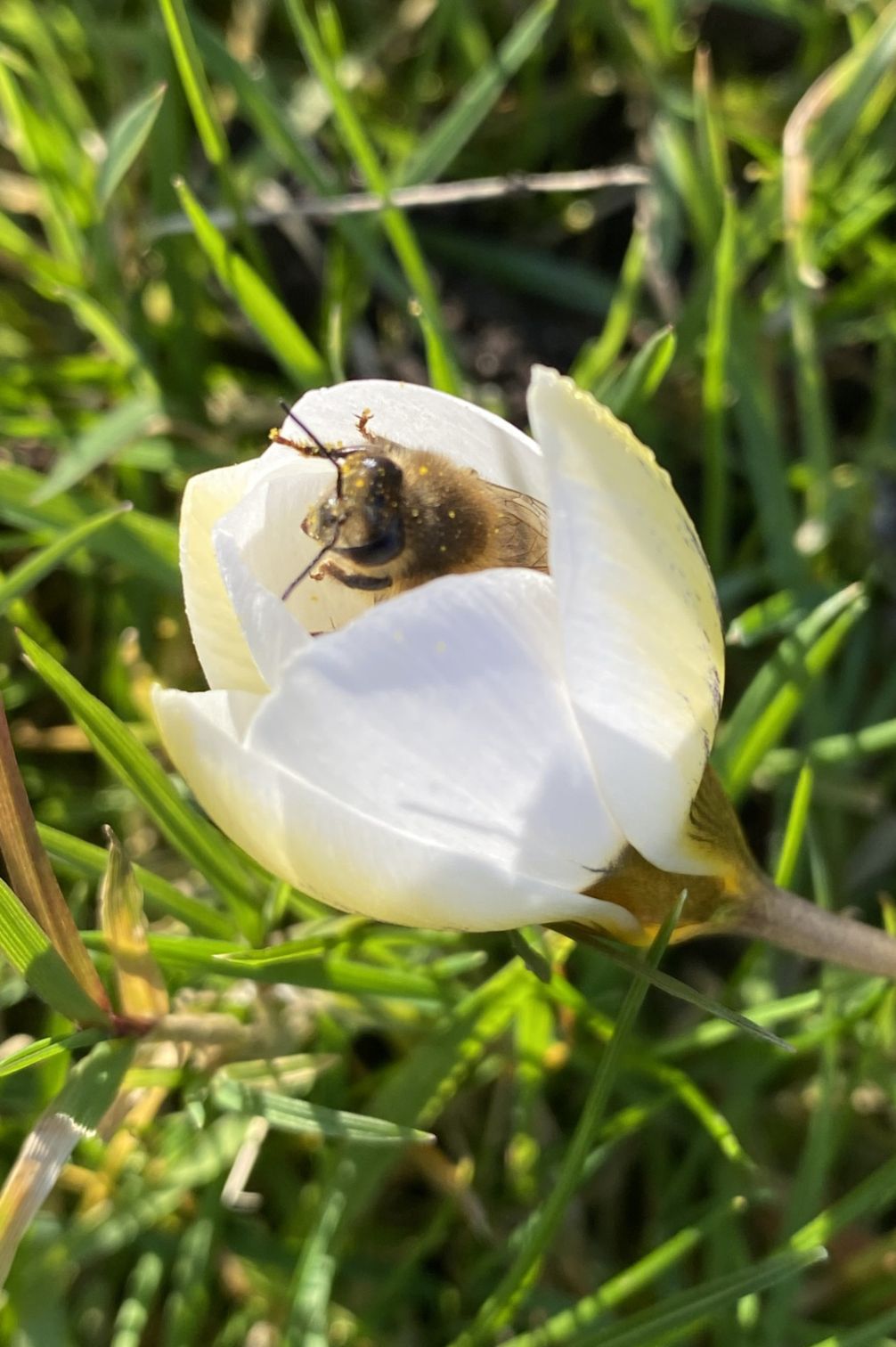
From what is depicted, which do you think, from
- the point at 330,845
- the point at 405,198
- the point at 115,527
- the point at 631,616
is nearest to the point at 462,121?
the point at 405,198

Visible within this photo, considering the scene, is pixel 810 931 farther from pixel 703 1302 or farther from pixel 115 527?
pixel 115 527

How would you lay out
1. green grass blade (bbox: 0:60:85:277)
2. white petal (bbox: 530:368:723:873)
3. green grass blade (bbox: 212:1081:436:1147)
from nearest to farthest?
white petal (bbox: 530:368:723:873), green grass blade (bbox: 212:1081:436:1147), green grass blade (bbox: 0:60:85:277)

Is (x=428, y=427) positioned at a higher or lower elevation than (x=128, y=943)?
higher

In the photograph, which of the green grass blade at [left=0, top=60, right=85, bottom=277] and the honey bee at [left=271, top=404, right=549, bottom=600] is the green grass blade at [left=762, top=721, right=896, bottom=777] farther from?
the green grass blade at [left=0, top=60, right=85, bottom=277]


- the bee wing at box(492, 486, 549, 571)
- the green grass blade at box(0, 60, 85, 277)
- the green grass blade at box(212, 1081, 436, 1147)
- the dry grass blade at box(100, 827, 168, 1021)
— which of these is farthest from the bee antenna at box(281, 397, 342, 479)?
the green grass blade at box(0, 60, 85, 277)

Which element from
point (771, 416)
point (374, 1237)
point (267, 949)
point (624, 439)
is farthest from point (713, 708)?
point (374, 1237)

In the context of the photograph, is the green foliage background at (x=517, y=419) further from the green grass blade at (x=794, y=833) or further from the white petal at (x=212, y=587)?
the white petal at (x=212, y=587)

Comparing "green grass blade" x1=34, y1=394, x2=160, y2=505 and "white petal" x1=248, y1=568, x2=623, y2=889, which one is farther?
"green grass blade" x1=34, y1=394, x2=160, y2=505
